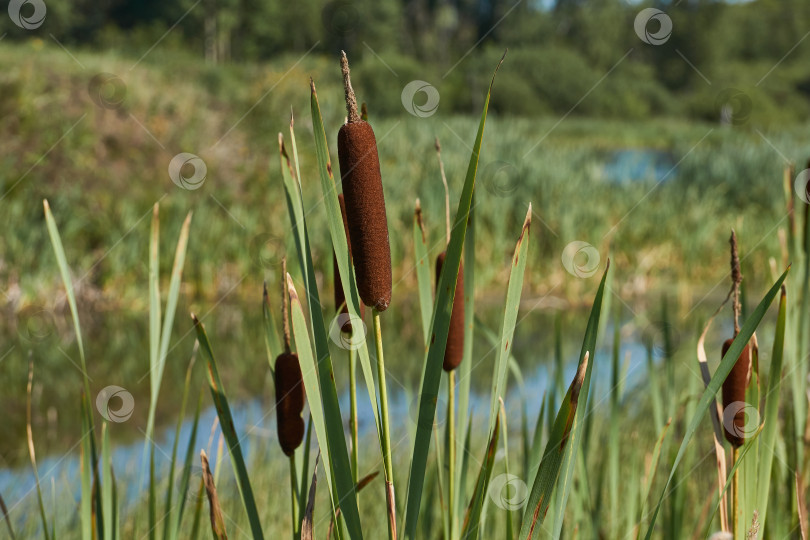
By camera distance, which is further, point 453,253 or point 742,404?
point 742,404

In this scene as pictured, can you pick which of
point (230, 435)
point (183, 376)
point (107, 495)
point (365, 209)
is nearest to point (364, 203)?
point (365, 209)

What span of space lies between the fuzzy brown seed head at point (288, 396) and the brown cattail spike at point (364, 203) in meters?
0.22

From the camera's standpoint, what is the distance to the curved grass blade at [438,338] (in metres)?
0.54

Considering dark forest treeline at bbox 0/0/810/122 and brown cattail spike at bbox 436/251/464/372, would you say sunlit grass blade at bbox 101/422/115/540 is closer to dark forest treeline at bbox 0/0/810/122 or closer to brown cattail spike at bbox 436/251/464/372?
brown cattail spike at bbox 436/251/464/372

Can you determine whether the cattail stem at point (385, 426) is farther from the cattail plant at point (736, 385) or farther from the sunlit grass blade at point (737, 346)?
the cattail plant at point (736, 385)

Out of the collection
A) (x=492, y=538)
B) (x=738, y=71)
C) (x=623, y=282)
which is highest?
(x=738, y=71)

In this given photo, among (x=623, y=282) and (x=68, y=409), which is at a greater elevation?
(x=623, y=282)

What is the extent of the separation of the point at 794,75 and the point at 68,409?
167ft

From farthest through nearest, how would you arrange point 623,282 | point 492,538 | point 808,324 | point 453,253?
point 623,282, point 492,538, point 808,324, point 453,253

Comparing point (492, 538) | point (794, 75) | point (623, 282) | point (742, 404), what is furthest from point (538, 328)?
point (794, 75)

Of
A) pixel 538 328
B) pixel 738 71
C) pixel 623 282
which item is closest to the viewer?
pixel 538 328

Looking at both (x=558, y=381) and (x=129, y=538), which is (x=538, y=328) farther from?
(x=558, y=381)

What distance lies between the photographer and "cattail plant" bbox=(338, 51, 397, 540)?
53 cm

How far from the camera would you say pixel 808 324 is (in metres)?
1.12
